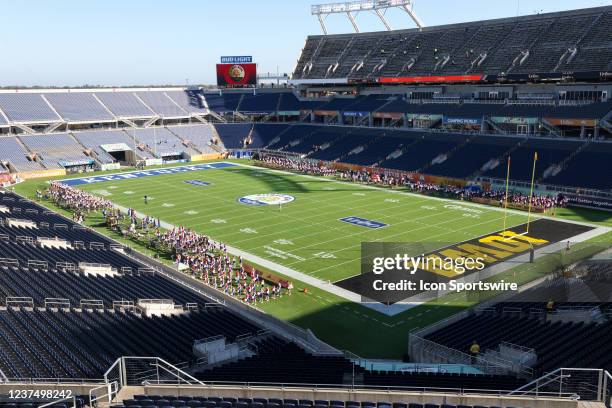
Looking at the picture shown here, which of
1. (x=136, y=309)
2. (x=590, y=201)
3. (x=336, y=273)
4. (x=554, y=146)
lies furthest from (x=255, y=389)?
(x=554, y=146)

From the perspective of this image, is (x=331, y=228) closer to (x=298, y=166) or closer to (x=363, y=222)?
(x=363, y=222)

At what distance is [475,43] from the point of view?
192ft

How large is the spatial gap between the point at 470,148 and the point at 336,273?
28.4 metres

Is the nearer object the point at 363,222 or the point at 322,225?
the point at 322,225

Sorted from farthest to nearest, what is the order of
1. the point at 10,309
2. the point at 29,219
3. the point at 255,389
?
the point at 29,219, the point at 10,309, the point at 255,389

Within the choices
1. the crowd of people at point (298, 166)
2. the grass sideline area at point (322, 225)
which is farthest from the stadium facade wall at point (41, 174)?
the crowd of people at point (298, 166)

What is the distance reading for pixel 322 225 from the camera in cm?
3259

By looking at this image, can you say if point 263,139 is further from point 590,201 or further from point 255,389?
point 255,389

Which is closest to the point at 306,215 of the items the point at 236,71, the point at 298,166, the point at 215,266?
the point at 215,266

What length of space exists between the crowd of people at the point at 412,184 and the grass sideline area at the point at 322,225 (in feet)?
5.81

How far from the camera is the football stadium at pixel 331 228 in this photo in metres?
12.4

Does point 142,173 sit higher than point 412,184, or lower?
lower

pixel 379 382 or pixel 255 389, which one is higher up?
pixel 255 389

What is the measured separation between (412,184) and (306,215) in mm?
12866
